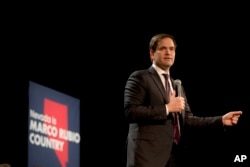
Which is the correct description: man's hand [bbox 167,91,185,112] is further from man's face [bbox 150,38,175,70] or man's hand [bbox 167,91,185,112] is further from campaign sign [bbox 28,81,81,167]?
campaign sign [bbox 28,81,81,167]

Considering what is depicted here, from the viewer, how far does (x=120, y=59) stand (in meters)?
6.58

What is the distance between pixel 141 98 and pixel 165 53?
250 mm

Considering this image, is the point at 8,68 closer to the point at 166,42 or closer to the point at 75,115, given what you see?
the point at 75,115

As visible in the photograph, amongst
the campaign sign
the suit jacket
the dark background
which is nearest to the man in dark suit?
the suit jacket

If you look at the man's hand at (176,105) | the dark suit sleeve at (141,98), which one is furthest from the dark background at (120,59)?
the man's hand at (176,105)

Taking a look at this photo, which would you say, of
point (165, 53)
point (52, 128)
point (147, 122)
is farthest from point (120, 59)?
point (147, 122)

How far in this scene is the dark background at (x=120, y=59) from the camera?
5.74 metres

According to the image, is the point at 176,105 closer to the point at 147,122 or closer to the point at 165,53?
the point at 147,122

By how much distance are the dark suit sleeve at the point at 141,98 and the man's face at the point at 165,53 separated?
91 mm

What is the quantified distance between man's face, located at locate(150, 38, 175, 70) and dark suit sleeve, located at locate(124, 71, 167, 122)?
91 millimetres

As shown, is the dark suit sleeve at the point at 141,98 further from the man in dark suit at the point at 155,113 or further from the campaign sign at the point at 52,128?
the campaign sign at the point at 52,128

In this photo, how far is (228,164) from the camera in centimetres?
556

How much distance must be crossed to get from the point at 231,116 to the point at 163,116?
1.40ft

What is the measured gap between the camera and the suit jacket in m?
2.35
